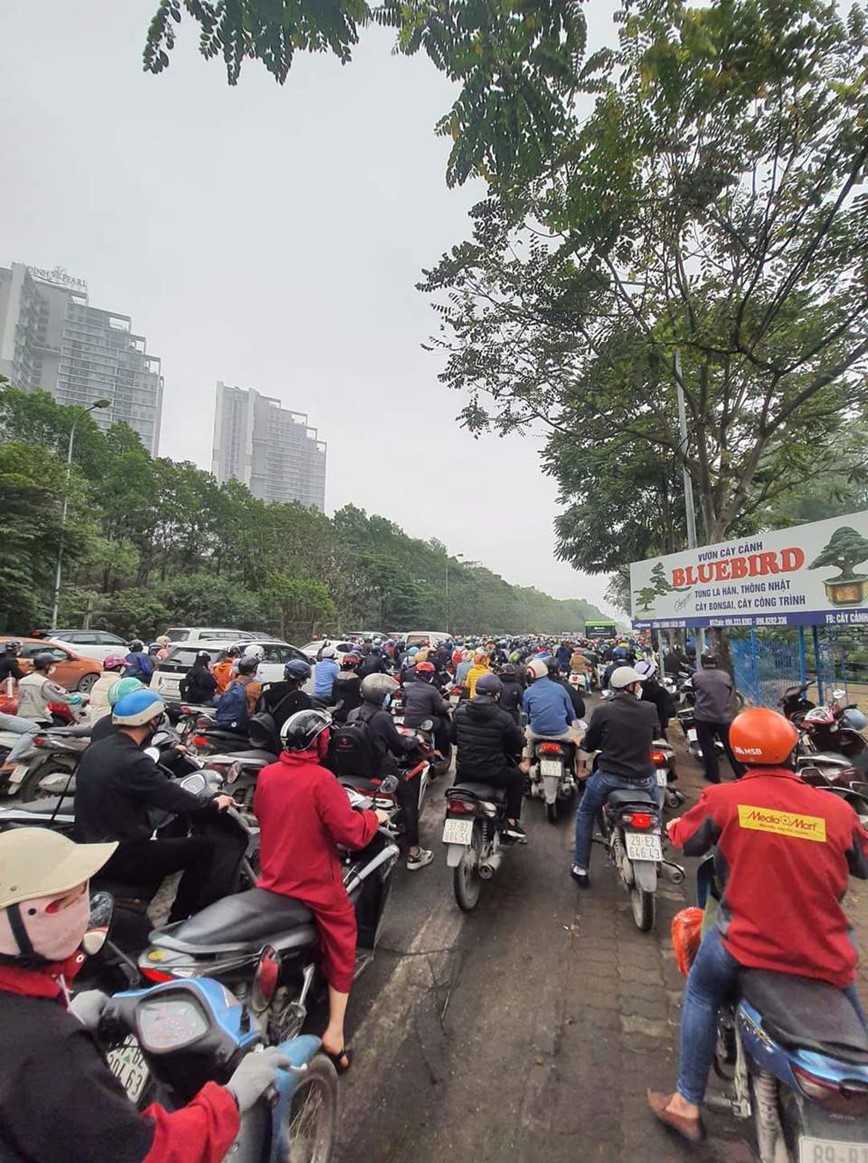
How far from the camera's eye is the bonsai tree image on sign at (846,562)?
265 inches

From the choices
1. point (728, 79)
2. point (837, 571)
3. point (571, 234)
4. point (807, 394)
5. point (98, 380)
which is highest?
point (98, 380)

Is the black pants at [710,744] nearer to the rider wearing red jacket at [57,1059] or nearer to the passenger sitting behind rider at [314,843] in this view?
the passenger sitting behind rider at [314,843]

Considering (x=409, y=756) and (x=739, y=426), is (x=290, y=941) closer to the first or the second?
(x=409, y=756)

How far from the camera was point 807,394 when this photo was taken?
9.15 meters

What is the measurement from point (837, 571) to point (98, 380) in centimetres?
7471

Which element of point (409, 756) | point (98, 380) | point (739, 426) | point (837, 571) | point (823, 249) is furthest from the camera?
point (98, 380)

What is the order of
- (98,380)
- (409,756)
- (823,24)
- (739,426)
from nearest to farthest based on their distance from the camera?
(409,756), (823,24), (739,426), (98,380)

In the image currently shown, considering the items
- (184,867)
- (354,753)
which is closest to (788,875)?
(184,867)

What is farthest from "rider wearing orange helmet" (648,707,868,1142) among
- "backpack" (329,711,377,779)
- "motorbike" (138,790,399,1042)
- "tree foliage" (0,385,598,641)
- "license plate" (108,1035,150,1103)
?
"tree foliage" (0,385,598,641)

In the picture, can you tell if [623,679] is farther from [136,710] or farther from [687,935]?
[136,710]

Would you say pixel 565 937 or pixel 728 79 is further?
pixel 728 79

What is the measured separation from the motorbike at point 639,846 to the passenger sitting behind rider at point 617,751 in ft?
0.36

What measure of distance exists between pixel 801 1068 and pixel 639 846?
2.13m

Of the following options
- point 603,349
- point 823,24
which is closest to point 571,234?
point 603,349
